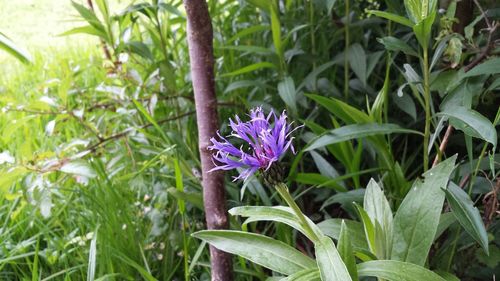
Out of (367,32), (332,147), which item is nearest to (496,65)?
(332,147)

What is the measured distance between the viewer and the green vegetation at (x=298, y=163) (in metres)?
0.86

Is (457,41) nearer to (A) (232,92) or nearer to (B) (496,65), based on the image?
(B) (496,65)

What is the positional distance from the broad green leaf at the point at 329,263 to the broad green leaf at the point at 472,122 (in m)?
0.30

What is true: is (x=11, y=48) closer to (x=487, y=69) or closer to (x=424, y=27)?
(x=424, y=27)

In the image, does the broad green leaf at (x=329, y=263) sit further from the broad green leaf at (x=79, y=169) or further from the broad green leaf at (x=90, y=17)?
the broad green leaf at (x=90, y=17)

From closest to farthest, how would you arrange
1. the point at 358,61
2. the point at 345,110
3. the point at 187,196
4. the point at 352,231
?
1. the point at 352,231
2. the point at 345,110
3. the point at 187,196
4. the point at 358,61

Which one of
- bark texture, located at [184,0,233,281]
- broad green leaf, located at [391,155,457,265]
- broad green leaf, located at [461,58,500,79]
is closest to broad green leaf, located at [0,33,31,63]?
bark texture, located at [184,0,233,281]

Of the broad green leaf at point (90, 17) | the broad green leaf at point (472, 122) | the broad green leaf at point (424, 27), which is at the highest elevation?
the broad green leaf at point (90, 17)

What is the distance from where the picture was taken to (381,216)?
2.81ft

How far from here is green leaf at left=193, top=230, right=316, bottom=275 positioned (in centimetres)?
82

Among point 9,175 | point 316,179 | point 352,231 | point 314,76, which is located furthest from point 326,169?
point 9,175

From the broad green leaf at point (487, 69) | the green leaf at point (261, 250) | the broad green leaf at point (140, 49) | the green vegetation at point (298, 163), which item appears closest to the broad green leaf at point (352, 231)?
the green vegetation at point (298, 163)

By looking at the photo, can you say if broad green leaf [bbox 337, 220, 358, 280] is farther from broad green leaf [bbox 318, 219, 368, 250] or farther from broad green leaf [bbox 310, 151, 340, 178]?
broad green leaf [bbox 310, 151, 340, 178]

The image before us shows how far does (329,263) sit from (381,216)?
0.20 meters
